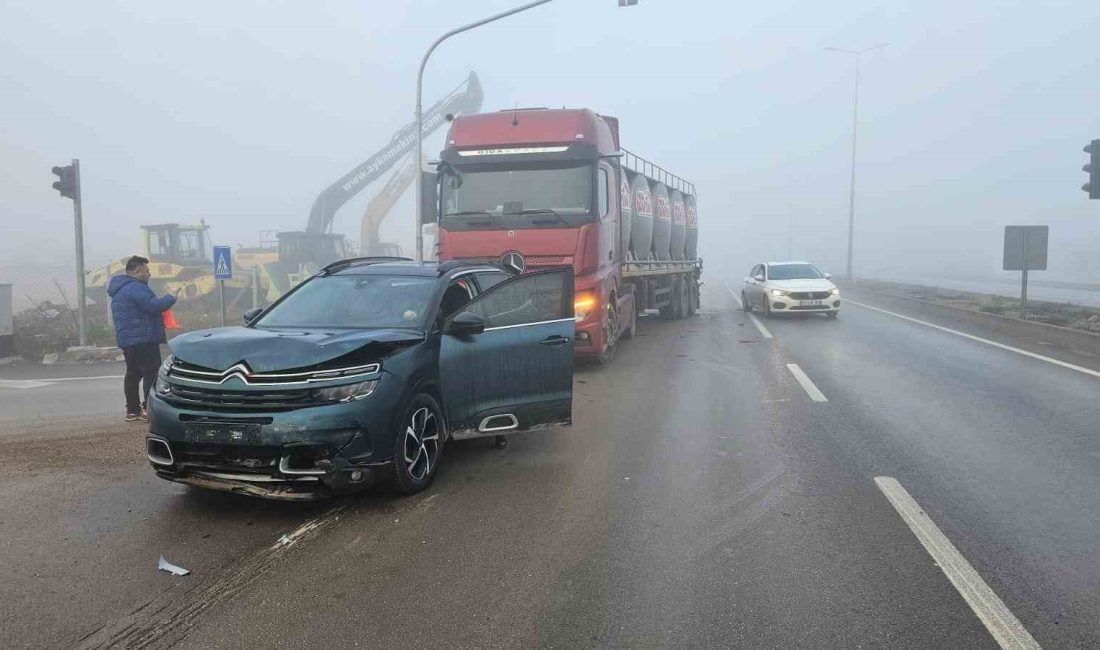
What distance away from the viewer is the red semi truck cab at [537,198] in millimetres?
10438

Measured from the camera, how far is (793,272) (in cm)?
2017

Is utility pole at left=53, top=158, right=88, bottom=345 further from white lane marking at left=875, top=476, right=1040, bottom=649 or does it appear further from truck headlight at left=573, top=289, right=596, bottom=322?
white lane marking at left=875, top=476, right=1040, bottom=649

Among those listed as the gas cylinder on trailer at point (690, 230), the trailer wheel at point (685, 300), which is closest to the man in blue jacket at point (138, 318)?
the trailer wheel at point (685, 300)

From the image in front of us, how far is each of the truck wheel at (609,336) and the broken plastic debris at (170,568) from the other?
7662 millimetres

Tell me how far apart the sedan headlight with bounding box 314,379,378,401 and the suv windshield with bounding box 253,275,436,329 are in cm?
93

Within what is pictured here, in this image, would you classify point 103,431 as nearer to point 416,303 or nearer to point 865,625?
point 416,303

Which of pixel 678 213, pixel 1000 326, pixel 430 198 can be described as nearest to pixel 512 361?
pixel 430 198

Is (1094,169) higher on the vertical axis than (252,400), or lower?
higher

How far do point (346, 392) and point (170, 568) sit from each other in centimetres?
132

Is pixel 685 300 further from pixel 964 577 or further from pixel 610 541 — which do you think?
pixel 964 577

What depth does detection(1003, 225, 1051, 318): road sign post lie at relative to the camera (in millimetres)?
16188

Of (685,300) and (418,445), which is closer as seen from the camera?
(418,445)

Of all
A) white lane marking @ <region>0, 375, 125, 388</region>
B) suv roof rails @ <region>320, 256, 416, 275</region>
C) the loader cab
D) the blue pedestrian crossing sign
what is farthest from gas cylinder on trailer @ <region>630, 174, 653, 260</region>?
the loader cab

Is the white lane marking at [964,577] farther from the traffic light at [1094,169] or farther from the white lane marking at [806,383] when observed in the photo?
the traffic light at [1094,169]
